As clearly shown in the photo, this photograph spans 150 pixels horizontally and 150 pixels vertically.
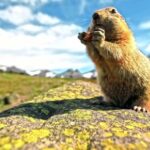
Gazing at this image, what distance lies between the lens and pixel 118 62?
39.3 ft

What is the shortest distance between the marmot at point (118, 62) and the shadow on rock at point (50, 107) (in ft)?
2.24

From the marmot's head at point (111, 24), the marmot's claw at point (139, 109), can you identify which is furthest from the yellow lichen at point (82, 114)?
the marmot's head at point (111, 24)

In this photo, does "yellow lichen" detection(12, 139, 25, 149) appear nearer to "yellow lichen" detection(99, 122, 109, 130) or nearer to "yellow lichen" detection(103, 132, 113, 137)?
Answer: "yellow lichen" detection(103, 132, 113, 137)

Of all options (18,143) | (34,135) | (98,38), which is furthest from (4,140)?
(98,38)

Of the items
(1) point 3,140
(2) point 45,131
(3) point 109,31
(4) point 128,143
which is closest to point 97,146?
(4) point 128,143

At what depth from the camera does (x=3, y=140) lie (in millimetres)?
8062

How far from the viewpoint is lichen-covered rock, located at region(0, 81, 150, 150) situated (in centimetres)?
803

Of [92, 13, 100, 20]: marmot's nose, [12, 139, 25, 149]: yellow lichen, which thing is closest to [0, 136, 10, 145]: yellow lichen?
[12, 139, 25, 149]: yellow lichen

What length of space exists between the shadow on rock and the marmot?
0.68 metres

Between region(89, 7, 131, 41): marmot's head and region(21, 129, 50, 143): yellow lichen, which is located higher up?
region(89, 7, 131, 41): marmot's head

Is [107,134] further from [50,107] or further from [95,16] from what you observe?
[95,16]

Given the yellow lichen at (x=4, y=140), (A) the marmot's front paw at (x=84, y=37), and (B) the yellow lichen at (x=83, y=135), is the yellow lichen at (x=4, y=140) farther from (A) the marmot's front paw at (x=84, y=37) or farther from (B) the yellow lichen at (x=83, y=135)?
(A) the marmot's front paw at (x=84, y=37)

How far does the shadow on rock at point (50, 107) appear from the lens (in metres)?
10.9

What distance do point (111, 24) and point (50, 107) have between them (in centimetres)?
322
